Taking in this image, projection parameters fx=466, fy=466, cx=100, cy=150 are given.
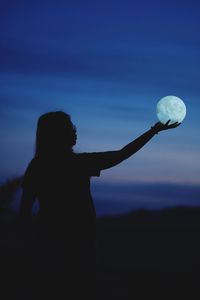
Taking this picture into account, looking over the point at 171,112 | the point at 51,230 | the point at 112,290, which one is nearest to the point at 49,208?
the point at 51,230

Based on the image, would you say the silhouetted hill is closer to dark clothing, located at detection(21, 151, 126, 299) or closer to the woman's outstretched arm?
dark clothing, located at detection(21, 151, 126, 299)

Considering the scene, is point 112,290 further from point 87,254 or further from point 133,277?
point 87,254

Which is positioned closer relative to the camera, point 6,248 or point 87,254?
point 87,254

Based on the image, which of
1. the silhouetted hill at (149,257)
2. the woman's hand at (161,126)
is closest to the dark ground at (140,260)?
the silhouetted hill at (149,257)

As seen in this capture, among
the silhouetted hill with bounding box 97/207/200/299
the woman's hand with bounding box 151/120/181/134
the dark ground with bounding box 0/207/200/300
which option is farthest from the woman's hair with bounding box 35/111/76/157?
the silhouetted hill with bounding box 97/207/200/299

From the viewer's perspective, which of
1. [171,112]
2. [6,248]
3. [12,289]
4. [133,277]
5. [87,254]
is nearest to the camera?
[87,254]

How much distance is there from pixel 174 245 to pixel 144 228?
2.02m

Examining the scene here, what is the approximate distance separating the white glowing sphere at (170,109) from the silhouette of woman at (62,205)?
966 millimetres

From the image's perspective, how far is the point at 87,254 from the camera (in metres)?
3.22

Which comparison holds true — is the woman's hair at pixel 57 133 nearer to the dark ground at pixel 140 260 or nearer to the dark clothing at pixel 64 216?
the dark clothing at pixel 64 216

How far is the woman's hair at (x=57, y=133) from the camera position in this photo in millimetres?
3436

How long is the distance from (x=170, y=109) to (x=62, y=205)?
5.71 feet

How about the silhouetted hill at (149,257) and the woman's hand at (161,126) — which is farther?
the silhouetted hill at (149,257)

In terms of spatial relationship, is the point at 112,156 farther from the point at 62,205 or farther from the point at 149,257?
the point at 149,257
